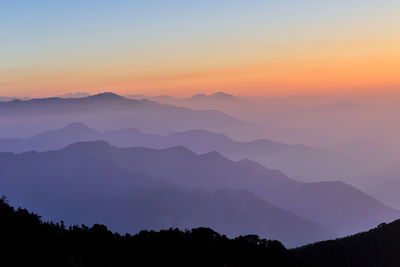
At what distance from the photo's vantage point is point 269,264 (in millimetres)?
29469

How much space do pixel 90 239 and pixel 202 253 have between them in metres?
6.35

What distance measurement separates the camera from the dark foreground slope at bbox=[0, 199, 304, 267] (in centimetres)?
1962

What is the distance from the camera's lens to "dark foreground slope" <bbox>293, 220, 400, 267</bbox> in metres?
56.8

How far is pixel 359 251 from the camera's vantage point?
6066cm

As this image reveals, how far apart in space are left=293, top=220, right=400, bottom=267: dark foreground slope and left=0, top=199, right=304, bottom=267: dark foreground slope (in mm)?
26929

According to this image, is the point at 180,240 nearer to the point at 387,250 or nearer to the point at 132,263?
the point at 132,263

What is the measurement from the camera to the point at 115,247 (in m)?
24.5

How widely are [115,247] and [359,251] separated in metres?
45.3

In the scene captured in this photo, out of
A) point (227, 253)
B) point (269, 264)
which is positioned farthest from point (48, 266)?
point (269, 264)

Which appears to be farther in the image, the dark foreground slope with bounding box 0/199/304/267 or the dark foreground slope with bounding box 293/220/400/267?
the dark foreground slope with bounding box 293/220/400/267

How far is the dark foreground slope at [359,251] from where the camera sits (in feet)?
186

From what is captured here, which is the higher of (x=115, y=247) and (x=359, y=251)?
(x=359, y=251)

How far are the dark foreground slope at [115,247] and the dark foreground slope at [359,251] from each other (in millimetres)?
26929

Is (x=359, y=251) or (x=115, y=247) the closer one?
(x=115, y=247)
